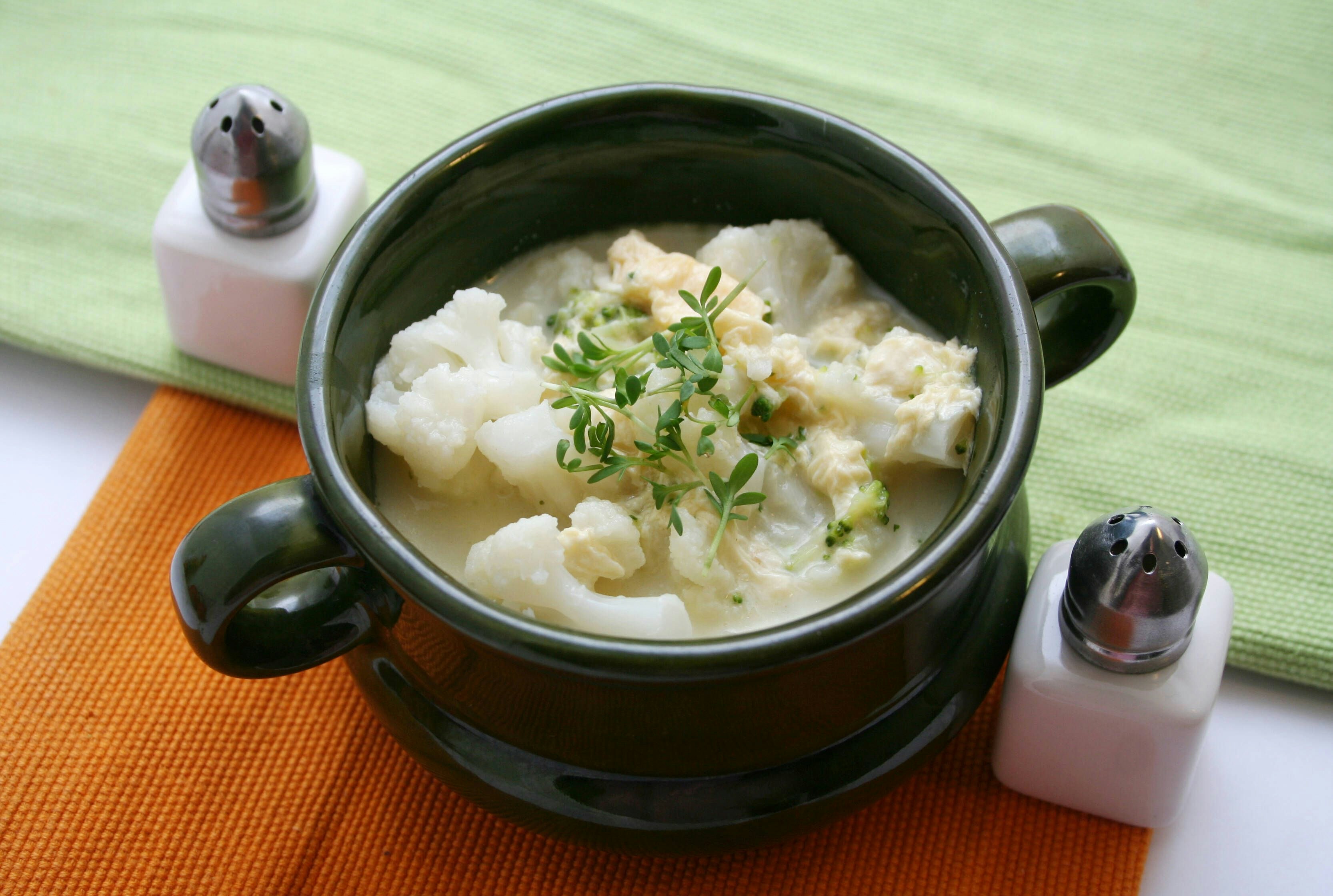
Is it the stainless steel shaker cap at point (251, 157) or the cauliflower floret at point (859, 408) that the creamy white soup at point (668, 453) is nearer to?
the cauliflower floret at point (859, 408)

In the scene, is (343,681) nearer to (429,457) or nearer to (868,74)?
(429,457)

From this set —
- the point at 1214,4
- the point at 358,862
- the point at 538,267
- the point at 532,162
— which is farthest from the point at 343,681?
the point at 1214,4

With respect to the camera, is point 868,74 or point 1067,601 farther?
point 868,74

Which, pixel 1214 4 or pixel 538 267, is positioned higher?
pixel 1214 4

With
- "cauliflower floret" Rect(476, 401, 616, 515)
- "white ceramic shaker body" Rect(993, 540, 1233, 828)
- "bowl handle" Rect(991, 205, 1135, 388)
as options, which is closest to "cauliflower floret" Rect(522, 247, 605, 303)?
"cauliflower floret" Rect(476, 401, 616, 515)

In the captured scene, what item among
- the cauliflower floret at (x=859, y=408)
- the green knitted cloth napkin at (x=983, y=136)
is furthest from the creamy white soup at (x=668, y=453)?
the green knitted cloth napkin at (x=983, y=136)

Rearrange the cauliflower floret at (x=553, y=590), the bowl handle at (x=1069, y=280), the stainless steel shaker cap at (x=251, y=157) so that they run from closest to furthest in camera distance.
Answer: the cauliflower floret at (x=553, y=590) < the bowl handle at (x=1069, y=280) < the stainless steel shaker cap at (x=251, y=157)

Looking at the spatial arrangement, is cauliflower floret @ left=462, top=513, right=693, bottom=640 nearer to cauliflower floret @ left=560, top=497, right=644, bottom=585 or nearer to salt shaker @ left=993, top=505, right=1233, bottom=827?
cauliflower floret @ left=560, top=497, right=644, bottom=585
